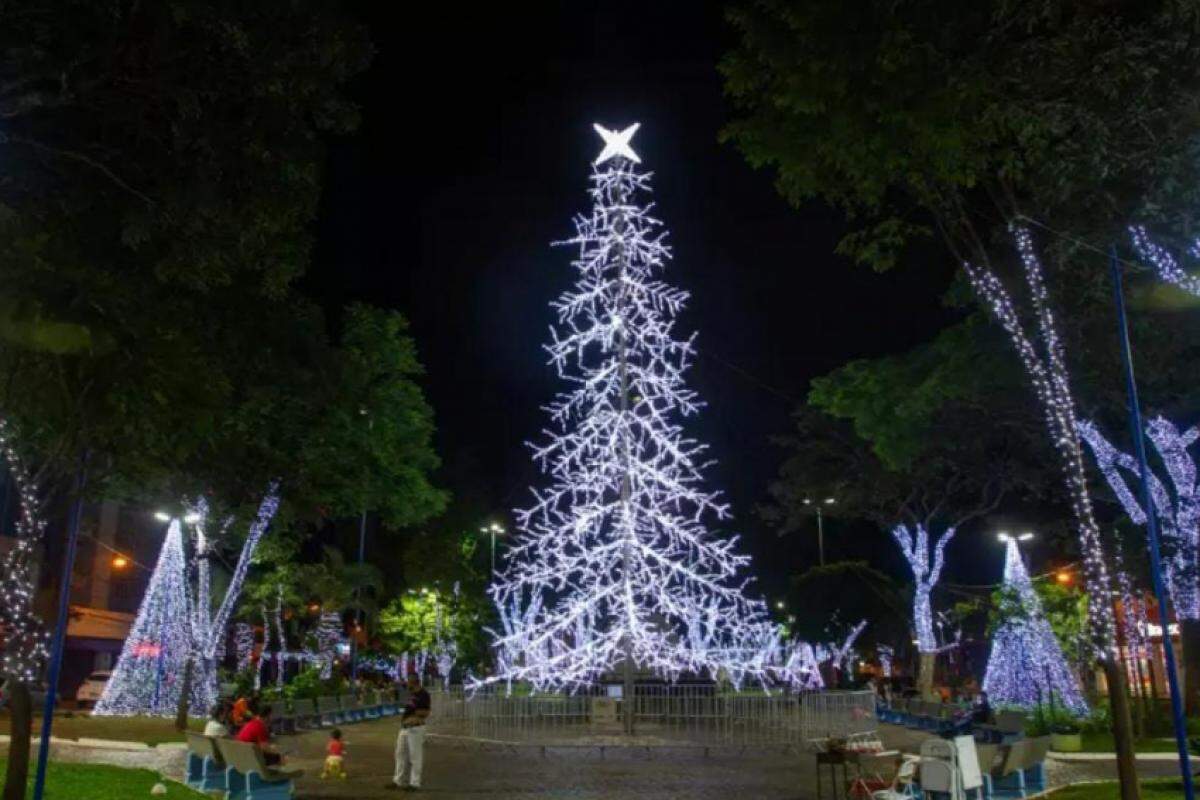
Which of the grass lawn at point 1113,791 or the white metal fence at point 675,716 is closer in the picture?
the grass lawn at point 1113,791

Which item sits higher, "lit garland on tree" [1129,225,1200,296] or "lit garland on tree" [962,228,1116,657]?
"lit garland on tree" [1129,225,1200,296]

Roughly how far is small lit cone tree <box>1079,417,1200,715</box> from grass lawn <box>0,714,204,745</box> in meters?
21.1

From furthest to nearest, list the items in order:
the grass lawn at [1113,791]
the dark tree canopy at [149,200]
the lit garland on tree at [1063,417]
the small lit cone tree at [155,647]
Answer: the small lit cone tree at [155,647], the grass lawn at [1113,791], the lit garland on tree at [1063,417], the dark tree canopy at [149,200]

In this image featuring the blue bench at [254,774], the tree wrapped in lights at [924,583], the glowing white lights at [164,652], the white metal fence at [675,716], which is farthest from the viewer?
the tree wrapped in lights at [924,583]

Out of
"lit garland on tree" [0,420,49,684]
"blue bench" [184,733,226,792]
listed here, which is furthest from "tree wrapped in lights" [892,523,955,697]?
"lit garland on tree" [0,420,49,684]

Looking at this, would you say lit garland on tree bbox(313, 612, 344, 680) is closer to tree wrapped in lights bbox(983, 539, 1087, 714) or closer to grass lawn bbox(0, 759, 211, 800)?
grass lawn bbox(0, 759, 211, 800)

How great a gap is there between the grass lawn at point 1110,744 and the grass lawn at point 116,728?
1977cm

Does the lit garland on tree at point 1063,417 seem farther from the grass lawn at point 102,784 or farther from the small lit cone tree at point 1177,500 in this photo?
the grass lawn at point 102,784

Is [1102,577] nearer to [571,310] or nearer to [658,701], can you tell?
[658,701]

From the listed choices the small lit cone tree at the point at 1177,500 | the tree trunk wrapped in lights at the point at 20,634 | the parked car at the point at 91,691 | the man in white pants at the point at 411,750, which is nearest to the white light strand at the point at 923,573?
the small lit cone tree at the point at 1177,500

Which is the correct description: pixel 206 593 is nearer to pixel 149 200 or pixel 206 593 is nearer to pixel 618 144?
pixel 618 144

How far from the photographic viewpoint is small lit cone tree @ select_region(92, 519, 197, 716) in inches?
1216

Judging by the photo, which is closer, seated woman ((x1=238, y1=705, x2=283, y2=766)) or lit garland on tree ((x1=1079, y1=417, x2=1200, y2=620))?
seated woman ((x1=238, y1=705, x2=283, y2=766))

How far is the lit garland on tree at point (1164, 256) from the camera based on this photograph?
43.4 ft
